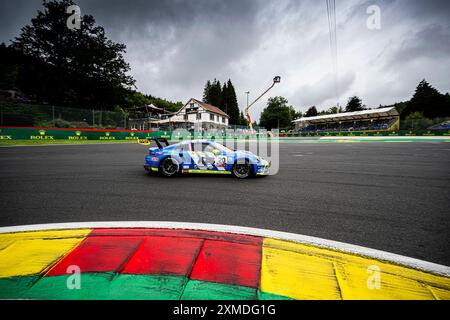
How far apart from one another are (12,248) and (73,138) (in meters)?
22.0

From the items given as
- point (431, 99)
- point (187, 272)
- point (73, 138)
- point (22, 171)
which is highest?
point (431, 99)

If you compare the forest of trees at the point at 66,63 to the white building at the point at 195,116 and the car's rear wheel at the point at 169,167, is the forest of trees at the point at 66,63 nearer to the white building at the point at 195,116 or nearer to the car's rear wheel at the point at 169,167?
the white building at the point at 195,116

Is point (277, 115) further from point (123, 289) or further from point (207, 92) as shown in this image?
point (123, 289)

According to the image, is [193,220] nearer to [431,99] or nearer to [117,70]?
[117,70]

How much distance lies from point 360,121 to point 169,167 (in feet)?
181

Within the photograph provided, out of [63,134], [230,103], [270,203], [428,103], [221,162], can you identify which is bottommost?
[270,203]

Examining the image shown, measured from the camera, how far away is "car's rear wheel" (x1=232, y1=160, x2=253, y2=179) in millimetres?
5875

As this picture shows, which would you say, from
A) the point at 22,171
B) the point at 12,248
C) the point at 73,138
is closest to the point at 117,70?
the point at 73,138

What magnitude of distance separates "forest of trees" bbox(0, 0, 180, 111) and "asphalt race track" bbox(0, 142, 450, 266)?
3660cm

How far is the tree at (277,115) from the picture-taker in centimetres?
7925

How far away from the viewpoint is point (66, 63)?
3466cm

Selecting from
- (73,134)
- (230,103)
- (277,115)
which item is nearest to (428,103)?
(277,115)

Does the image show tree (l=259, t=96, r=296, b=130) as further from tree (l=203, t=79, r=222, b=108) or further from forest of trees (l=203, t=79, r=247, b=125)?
tree (l=203, t=79, r=222, b=108)

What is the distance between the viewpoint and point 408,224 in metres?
2.85
